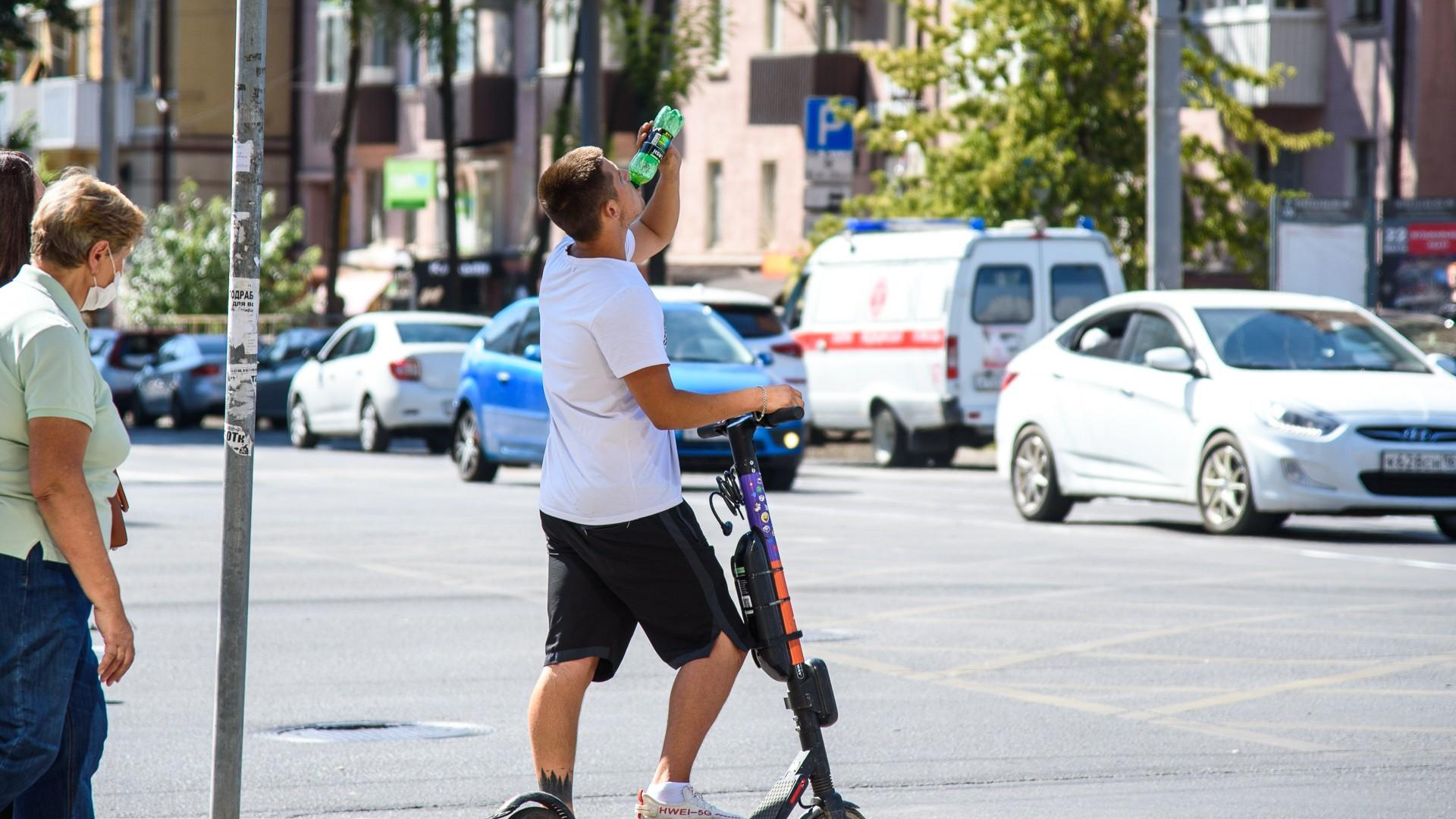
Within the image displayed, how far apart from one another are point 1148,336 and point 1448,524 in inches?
91.1

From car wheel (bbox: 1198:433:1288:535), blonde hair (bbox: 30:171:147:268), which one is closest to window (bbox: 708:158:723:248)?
car wheel (bbox: 1198:433:1288:535)

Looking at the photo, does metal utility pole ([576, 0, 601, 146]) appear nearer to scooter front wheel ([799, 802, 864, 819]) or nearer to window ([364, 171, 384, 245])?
scooter front wheel ([799, 802, 864, 819])

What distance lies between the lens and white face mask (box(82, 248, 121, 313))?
5133 mm

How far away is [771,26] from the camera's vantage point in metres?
46.3

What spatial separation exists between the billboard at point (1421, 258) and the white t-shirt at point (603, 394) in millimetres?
22883

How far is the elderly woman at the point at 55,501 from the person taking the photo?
190 inches

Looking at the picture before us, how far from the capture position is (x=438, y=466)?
24297mm

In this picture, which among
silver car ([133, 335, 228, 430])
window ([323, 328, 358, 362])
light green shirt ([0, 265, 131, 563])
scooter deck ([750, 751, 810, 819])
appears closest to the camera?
light green shirt ([0, 265, 131, 563])

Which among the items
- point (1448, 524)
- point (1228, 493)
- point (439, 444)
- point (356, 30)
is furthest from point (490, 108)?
point (1448, 524)

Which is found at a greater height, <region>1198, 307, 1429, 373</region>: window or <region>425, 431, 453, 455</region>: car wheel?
<region>1198, 307, 1429, 373</region>: window

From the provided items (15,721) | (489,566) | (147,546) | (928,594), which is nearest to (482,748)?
(15,721)

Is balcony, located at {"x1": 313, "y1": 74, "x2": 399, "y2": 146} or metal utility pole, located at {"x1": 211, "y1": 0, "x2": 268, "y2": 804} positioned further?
balcony, located at {"x1": 313, "y1": 74, "x2": 399, "y2": 146}

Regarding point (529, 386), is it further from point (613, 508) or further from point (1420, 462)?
point (613, 508)

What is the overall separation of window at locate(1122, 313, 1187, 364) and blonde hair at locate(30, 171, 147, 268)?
1175 centimetres
